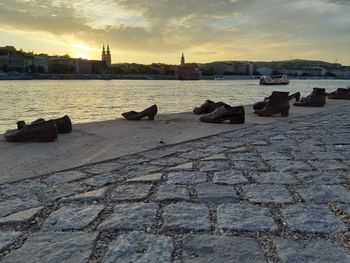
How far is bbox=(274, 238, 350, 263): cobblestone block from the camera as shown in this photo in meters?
1.74

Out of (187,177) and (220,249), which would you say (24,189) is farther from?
(220,249)

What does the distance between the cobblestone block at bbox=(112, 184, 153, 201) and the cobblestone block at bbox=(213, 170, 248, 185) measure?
57 cm

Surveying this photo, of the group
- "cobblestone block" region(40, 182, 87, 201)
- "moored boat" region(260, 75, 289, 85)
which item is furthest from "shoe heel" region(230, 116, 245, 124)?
"moored boat" region(260, 75, 289, 85)

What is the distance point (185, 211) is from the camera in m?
2.35

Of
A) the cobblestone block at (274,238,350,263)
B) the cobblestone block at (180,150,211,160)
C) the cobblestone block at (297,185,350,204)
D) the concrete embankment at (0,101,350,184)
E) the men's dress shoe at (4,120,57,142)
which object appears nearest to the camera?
the cobblestone block at (274,238,350,263)

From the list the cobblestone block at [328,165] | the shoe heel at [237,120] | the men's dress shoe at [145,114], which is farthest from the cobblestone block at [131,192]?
the men's dress shoe at [145,114]

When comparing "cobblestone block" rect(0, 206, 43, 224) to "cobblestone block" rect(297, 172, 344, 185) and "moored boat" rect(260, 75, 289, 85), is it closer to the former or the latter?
"cobblestone block" rect(297, 172, 344, 185)

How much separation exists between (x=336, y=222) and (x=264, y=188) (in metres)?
0.70

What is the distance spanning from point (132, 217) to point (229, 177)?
3.71 ft

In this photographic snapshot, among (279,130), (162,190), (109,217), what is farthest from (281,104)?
(109,217)

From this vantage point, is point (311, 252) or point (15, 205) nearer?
point (311, 252)

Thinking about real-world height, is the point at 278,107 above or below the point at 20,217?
above

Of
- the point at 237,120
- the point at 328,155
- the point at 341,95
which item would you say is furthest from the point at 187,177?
the point at 341,95

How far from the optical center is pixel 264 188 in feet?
9.20
